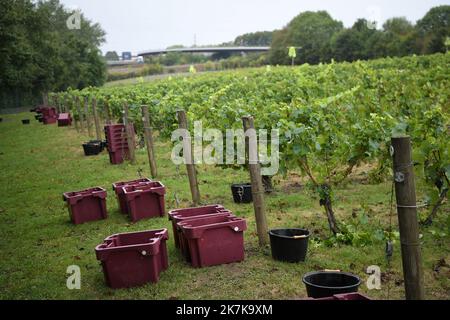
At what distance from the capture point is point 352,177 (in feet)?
34.5

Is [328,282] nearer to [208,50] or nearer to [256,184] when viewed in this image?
[256,184]

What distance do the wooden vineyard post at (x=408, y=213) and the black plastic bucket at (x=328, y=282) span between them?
21.3 inches

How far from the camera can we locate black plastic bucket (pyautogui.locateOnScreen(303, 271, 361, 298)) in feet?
14.5

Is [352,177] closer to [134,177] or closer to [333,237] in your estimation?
[333,237]

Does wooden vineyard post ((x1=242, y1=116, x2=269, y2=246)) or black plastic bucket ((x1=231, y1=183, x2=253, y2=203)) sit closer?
wooden vineyard post ((x1=242, y1=116, x2=269, y2=246))

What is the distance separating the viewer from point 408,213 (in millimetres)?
4020

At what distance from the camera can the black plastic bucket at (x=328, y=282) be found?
14.5ft

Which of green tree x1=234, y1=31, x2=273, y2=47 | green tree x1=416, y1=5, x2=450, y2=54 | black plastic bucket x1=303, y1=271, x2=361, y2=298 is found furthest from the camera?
green tree x1=234, y1=31, x2=273, y2=47

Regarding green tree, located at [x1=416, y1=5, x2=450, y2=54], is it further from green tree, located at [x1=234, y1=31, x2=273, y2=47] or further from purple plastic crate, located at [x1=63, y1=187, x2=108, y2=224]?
green tree, located at [x1=234, y1=31, x2=273, y2=47]

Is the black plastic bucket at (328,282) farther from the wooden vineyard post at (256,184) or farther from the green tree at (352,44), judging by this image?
the green tree at (352,44)

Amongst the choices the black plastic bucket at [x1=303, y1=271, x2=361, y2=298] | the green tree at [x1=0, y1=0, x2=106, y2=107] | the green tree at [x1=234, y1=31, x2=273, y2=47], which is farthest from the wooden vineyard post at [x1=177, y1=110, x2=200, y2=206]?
the green tree at [x1=234, y1=31, x2=273, y2=47]

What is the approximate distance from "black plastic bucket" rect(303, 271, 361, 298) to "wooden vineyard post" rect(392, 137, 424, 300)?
1.77 feet

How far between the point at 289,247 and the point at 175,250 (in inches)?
64.6

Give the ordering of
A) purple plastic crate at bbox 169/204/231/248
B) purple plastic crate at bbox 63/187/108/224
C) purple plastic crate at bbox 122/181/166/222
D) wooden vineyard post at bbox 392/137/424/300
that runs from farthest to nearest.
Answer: purple plastic crate at bbox 63/187/108/224 < purple plastic crate at bbox 122/181/166/222 < purple plastic crate at bbox 169/204/231/248 < wooden vineyard post at bbox 392/137/424/300
